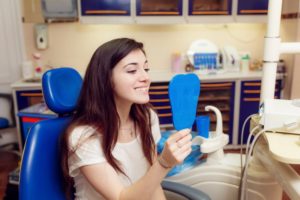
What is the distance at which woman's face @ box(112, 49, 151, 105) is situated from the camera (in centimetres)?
106

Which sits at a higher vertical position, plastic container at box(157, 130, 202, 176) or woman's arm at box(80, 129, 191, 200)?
Answer: woman's arm at box(80, 129, 191, 200)

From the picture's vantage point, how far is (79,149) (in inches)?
40.8

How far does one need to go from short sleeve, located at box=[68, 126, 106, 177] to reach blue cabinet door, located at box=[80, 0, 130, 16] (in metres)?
2.14

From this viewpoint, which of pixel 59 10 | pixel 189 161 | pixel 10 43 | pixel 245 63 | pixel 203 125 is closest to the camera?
pixel 203 125

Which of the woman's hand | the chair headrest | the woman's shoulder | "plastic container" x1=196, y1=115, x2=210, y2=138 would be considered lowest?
"plastic container" x1=196, y1=115, x2=210, y2=138

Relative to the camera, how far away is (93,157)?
3.34 ft

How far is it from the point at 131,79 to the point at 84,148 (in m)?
0.29

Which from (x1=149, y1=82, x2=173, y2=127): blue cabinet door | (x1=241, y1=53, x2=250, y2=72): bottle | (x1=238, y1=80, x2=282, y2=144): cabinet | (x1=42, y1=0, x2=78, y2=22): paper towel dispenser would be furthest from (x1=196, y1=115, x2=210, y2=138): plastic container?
(x1=241, y1=53, x2=250, y2=72): bottle

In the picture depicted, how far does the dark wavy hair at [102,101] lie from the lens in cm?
106

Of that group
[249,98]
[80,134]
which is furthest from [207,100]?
[80,134]

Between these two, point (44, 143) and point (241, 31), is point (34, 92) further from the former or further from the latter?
point (241, 31)

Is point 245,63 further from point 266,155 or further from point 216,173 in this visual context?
point 266,155

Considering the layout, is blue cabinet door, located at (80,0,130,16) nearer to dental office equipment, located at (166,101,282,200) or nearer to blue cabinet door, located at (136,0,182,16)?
blue cabinet door, located at (136,0,182,16)

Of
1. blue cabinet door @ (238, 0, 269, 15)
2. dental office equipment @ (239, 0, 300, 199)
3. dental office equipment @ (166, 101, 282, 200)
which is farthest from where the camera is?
blue cabinet door @ (238, 0, 269, 15)
